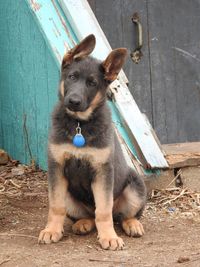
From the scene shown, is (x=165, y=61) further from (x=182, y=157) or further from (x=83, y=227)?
(x=83, y=227)

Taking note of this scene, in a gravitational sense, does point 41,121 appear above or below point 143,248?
above

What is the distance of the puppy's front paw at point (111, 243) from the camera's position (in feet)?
15.2

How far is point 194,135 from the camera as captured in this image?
7770 mm

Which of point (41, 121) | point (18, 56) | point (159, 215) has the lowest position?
point (159, 215)

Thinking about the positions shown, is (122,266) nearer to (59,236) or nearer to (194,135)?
(59,236)

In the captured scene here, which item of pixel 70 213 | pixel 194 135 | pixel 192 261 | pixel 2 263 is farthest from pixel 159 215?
pixel 194 135

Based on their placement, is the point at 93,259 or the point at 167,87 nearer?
the point at 93,259

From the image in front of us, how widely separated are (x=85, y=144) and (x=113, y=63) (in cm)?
60

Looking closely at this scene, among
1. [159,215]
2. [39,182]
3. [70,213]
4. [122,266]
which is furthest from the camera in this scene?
[39,182]

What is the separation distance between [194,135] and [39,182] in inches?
84.7

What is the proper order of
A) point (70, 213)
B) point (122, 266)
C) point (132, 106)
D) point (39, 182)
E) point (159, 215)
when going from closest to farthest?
1. point (122, 266)
2. point (70, 213)
3. point (159, 215)
4. point (132, 106)
5. point (39, 182)

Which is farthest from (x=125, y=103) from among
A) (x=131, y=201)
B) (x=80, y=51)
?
(x=80, y=51)

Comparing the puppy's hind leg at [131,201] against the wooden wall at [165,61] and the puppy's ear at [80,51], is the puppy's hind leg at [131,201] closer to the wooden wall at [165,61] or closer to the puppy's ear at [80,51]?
the puppy's ear at [80,51]

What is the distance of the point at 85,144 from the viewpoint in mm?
4680
